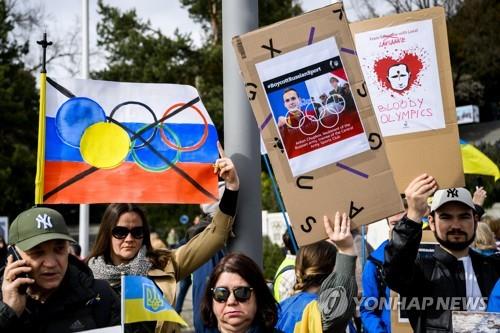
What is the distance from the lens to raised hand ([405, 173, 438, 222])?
11.2 ft

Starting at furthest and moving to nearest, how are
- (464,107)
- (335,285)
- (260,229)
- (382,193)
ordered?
(464,107)
(260,229)
(382,193)
(335,285)

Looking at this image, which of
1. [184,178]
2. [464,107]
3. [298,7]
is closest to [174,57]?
[298,7]

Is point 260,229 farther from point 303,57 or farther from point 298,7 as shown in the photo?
point 298,7

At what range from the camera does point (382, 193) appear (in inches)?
132

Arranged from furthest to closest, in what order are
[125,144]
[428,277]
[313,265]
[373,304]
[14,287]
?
1. [373,304]
2. [125,144]
3. [313,265]
4. [428,277]
5. [14,287]

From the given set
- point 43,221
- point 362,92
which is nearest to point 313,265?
point 362,92

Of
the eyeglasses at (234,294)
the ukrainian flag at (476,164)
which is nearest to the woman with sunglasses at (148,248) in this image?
the eyeglasses at (234,294)

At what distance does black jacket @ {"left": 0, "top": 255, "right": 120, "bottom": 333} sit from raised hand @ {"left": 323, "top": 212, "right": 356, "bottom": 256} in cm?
100

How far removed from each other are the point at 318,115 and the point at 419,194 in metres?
0.60

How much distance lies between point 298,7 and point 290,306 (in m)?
28.0

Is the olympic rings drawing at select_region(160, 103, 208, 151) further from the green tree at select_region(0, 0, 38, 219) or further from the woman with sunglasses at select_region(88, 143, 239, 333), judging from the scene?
the green tree at select_region(0, 0, 38, 219)

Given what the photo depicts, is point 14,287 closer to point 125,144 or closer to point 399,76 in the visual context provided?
point 125,144

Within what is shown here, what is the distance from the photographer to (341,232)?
128 inches

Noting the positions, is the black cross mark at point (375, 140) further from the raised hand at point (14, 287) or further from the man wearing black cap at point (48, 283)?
the raised hand at point (14, 287)
